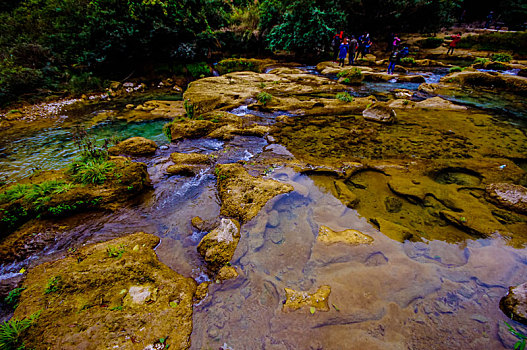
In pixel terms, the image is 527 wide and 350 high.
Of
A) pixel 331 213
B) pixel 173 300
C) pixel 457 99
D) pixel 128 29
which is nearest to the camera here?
pixel 173 300

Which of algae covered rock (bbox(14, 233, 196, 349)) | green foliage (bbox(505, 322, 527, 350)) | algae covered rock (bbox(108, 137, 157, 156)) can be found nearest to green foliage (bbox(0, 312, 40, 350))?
algae covered rock (bbox(14, 233, 196, 349))

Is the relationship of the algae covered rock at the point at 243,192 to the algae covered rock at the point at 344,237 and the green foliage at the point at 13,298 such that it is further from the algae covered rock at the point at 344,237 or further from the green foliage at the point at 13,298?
the green foliage at the point at 13,298

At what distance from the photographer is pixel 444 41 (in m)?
24.3

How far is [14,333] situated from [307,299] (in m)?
3.11

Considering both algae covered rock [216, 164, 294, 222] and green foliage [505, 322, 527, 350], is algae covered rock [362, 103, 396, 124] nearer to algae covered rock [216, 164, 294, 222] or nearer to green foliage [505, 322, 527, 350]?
algae covered rock [216, 164, 294, 222]

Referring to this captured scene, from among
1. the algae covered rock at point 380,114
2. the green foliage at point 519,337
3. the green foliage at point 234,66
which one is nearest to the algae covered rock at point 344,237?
the green foliage at point 519,337

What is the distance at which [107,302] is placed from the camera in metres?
2.54

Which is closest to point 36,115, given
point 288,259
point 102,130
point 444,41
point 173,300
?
point 102,130

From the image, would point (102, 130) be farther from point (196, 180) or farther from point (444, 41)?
point (444, 41)

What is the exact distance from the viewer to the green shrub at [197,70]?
57.3 ft

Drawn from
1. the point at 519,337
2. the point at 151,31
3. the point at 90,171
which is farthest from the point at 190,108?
the point at 151,31

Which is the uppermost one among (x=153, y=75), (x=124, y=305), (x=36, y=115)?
(x=153, y=75)

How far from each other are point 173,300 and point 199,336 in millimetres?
554

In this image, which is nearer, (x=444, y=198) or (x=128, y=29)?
(x=444, y=198)
